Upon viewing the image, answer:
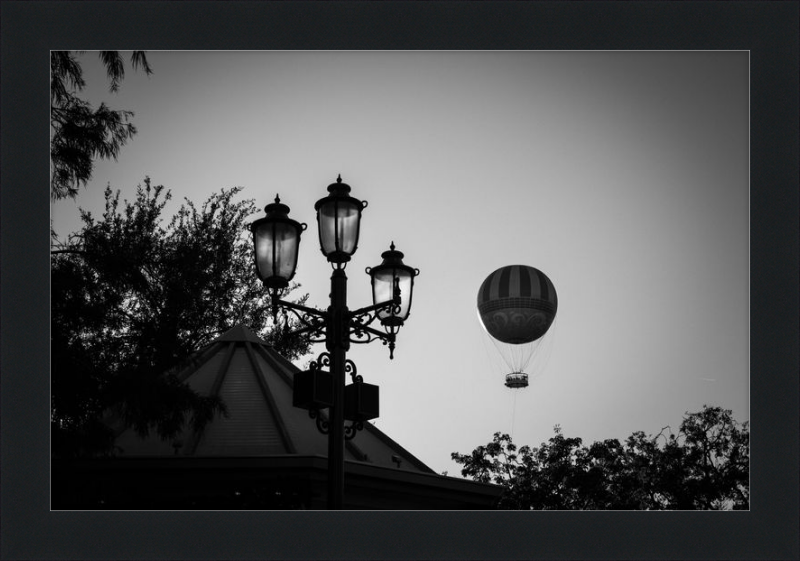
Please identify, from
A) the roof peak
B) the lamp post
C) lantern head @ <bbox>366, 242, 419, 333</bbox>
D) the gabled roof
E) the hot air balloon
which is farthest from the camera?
the hot air balloon

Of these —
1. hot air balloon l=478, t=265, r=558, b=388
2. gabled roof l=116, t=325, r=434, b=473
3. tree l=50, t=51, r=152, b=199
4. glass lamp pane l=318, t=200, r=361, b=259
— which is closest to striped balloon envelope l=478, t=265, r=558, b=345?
hot air balloon l=478, t=265, r=558, b=388

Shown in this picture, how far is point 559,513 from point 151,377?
4925 millimetres

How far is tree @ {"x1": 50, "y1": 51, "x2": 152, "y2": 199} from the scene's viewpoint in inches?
449

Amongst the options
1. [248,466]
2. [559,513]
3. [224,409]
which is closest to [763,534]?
[559,513]

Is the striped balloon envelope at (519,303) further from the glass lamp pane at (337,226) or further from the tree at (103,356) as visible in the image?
the glass lamp pane at (337,226)

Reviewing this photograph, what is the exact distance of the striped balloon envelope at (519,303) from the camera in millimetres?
29062

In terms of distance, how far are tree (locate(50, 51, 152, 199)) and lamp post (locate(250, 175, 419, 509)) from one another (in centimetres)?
363

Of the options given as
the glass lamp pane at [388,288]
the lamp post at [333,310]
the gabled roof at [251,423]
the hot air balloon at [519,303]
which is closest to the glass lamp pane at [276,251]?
the lamp post at [333,310]

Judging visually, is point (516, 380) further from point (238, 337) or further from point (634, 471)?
point (238, 337)

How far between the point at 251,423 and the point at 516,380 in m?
24.4

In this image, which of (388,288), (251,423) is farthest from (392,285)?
(251,423)

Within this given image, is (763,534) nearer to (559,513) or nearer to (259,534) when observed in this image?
(559,513)

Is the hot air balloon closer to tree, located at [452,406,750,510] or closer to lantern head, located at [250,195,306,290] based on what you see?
tree, located at [452,406,750,510]

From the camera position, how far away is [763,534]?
8.69 meters
